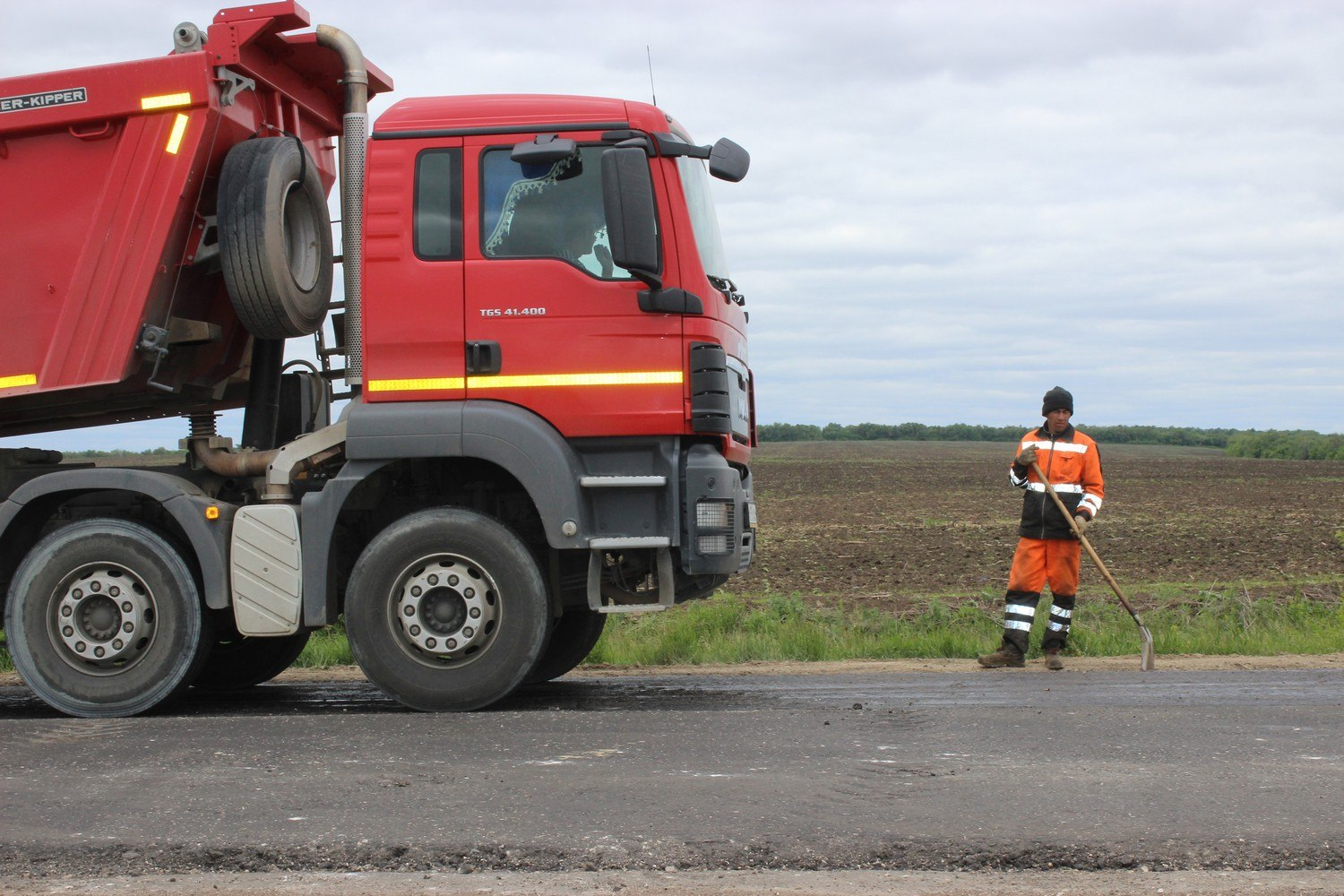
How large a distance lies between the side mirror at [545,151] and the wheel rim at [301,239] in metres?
1.43

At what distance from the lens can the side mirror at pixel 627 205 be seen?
651 centimetres

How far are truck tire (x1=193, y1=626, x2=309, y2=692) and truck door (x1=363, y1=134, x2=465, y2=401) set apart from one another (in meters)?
2.52

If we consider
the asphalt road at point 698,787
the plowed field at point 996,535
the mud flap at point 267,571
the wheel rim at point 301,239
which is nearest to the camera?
the asphalt road at point 698,787

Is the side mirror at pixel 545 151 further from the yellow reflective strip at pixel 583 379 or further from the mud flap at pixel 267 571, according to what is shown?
the mud flap at pixel 267 571

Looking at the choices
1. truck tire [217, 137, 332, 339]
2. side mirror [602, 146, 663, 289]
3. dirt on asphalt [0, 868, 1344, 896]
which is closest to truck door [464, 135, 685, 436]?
side mirror [602, 146, 663, 289]

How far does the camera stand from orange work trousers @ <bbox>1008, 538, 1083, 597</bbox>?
9.56 metres

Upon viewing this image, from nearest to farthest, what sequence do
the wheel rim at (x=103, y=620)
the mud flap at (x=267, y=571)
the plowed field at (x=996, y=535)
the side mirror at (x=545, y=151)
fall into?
the side mirror at (x=545, y=151), the mud flap at (x=267, y=571), the wheel rim at (x=103, y=620), the plowed field at (x=996, y=535)

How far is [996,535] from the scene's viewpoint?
23.7 meters

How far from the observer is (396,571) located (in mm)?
6895

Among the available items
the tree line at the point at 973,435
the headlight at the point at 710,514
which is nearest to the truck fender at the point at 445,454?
the headlight at the point at 710,514

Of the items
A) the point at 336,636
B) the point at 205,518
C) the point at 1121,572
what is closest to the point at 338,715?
the point at 205,518

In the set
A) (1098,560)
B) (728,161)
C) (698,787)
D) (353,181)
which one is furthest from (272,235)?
(1098,560)

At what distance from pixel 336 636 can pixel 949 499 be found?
2745cm

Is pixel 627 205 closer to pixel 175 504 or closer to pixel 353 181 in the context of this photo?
pixel 353 181
